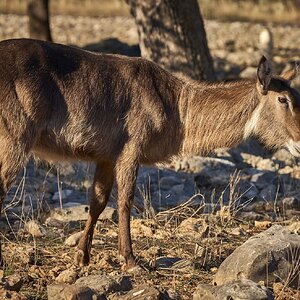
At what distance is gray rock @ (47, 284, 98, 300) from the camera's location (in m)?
6.86

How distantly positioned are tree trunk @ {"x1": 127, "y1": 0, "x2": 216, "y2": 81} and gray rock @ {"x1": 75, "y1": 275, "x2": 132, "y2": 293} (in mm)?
6407

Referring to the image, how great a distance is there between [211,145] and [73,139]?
1499 mm

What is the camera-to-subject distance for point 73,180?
37.4 ft

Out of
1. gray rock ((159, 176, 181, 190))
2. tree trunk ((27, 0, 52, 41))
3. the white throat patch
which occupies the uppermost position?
tree trunk ((27, 0, 52, 41))

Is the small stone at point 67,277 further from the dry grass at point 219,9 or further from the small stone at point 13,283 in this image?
the dry grass at point 219,9

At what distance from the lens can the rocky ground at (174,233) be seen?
24.2 ft

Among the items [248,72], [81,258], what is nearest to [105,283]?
[81,258]

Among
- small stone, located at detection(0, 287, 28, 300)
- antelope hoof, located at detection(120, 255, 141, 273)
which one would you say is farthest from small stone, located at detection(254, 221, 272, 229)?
small stone, located at detection(0, 287, 28, 300)

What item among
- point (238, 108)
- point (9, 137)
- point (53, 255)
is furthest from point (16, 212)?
point (238, 108)

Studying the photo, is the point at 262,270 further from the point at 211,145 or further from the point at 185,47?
the point at 185,47

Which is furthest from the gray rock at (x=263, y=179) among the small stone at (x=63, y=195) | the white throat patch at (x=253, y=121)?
the white throat patch at (x=253, y=121)

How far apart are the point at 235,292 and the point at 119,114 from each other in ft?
7.43

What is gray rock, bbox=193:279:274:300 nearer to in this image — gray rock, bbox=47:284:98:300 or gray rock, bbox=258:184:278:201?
gray rock, bbox=47:284:98:300

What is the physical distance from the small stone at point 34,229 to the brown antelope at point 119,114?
708 mm
